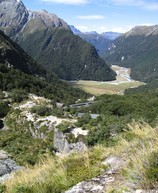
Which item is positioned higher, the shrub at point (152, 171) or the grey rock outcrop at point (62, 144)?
the shrub at point (152, 171)

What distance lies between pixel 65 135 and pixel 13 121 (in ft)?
94.7

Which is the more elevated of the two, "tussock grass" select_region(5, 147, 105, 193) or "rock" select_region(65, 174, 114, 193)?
"rock" select_region(65, 174, 114, 193)

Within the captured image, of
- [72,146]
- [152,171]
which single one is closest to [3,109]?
[72,146]

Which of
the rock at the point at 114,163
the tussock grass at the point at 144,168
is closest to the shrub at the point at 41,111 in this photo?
the rock at the point at 114,163

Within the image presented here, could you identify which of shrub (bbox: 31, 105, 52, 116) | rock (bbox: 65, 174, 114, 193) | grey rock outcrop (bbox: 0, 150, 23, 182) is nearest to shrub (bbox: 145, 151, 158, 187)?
rock (bbox: 65, 174, 114, 193)

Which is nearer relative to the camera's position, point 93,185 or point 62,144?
point 93,185

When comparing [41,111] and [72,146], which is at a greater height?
[41,111]

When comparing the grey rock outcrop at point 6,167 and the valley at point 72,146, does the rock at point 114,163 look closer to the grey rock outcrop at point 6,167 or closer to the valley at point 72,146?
the valley at point 72,146

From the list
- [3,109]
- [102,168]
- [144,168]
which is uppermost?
[144,168]

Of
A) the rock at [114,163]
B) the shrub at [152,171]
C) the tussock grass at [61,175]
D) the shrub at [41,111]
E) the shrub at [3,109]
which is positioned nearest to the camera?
the shrub at [152,171]

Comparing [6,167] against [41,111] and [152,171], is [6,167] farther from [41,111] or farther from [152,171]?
[41,111]

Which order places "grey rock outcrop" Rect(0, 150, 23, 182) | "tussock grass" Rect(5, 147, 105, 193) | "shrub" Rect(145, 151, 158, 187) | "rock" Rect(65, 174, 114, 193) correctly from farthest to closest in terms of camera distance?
"grey rock outcrop" Rect(0, 150, 23, 182) → "tussock grass" Rect(5, 147, 105, 193) → "rock" Rect(65, 174, 114, 193) → "shrub" Rect(145, 151, 158, 187)

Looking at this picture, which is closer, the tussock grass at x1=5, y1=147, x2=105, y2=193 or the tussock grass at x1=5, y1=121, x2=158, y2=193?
the tussock grass at x1=5, y1=121, x2=158, y2=193

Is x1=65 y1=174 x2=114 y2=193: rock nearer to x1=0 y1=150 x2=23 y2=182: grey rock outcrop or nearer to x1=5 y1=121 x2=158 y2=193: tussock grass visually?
x1=5 y1=121 x2=158 y2=193: tussock grass
